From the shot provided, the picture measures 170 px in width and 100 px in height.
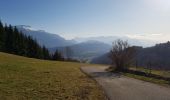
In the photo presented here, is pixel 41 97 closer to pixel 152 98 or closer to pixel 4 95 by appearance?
pixel 4 95

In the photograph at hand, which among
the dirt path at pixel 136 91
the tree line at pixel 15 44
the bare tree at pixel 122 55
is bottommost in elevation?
the dirt path at pixel 136 91

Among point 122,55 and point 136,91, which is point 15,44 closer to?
point 122,55

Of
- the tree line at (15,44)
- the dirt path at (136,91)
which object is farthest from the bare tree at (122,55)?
the tree line at (15,44)

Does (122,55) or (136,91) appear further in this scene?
(122,55)

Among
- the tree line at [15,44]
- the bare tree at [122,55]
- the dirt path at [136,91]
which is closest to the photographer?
the dirt path at [136,91]

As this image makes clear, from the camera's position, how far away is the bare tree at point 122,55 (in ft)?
145

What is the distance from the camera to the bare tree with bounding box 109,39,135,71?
4425cm

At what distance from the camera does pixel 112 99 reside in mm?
15453

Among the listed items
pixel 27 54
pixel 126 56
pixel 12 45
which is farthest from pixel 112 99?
pixel 27 54

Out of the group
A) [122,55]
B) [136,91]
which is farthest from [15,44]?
[136,91]

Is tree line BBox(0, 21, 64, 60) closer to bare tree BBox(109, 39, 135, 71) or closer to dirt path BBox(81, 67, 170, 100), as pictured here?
bare tree BBox(109, 39, 135, 71)

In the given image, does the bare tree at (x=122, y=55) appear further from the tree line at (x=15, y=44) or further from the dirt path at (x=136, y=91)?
the tree line at (x=15, y=44)

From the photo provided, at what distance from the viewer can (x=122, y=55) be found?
44.9 m

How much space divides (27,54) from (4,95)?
79.6m
